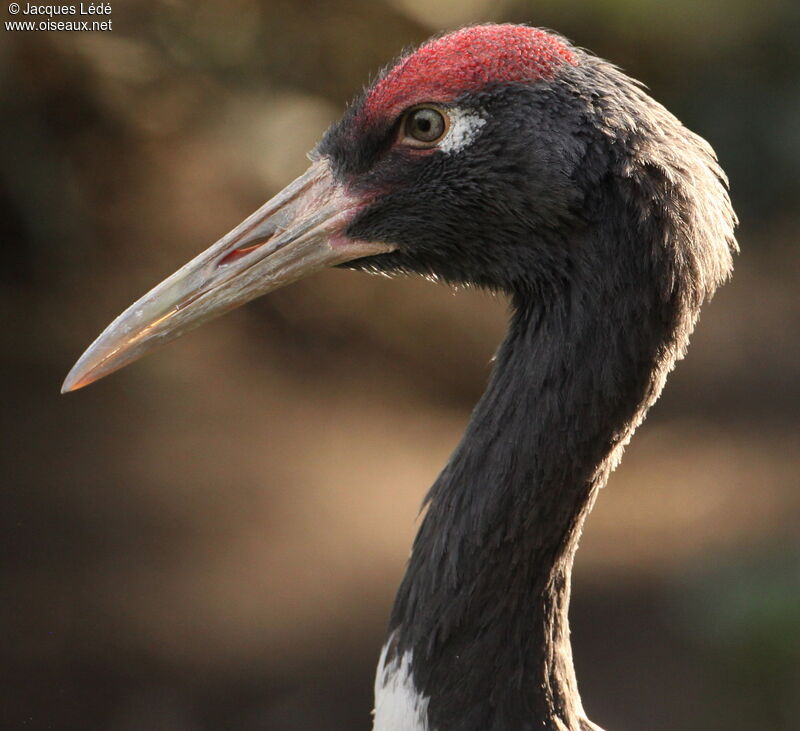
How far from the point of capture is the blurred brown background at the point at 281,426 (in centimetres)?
593

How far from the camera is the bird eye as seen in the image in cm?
271

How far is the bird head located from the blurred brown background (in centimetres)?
341

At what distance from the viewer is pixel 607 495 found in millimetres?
7520

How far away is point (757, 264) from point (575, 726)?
748cm

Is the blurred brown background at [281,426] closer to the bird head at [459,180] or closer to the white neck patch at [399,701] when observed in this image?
the white neck patch at [399,701]

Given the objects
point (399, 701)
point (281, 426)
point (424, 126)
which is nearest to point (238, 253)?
point (424, 126)

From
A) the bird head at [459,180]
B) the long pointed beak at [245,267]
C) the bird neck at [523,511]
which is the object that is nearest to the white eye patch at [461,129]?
the bird head at [459,180]

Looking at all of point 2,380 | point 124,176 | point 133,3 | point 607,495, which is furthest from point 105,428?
point 607,495

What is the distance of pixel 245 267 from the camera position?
2896 mm

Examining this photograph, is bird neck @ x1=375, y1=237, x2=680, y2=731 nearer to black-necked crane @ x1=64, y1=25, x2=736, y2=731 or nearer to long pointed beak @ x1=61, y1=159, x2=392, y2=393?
black-necked crane @ x1=64, y1=25, x2=736, y2=731

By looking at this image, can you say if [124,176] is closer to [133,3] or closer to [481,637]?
[133,3]

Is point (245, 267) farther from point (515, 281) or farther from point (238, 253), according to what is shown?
point (515, 281)

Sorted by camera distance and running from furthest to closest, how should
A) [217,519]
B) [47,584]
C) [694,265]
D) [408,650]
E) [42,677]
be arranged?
1. [217,519]
2. [47,584]
3. [42,677]
4. [408,650]
5. [694,265]

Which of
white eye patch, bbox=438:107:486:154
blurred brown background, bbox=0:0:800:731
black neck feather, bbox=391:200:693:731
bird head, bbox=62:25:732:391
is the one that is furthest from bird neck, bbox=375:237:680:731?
blurred brown background, bbox=0:0:800:731
